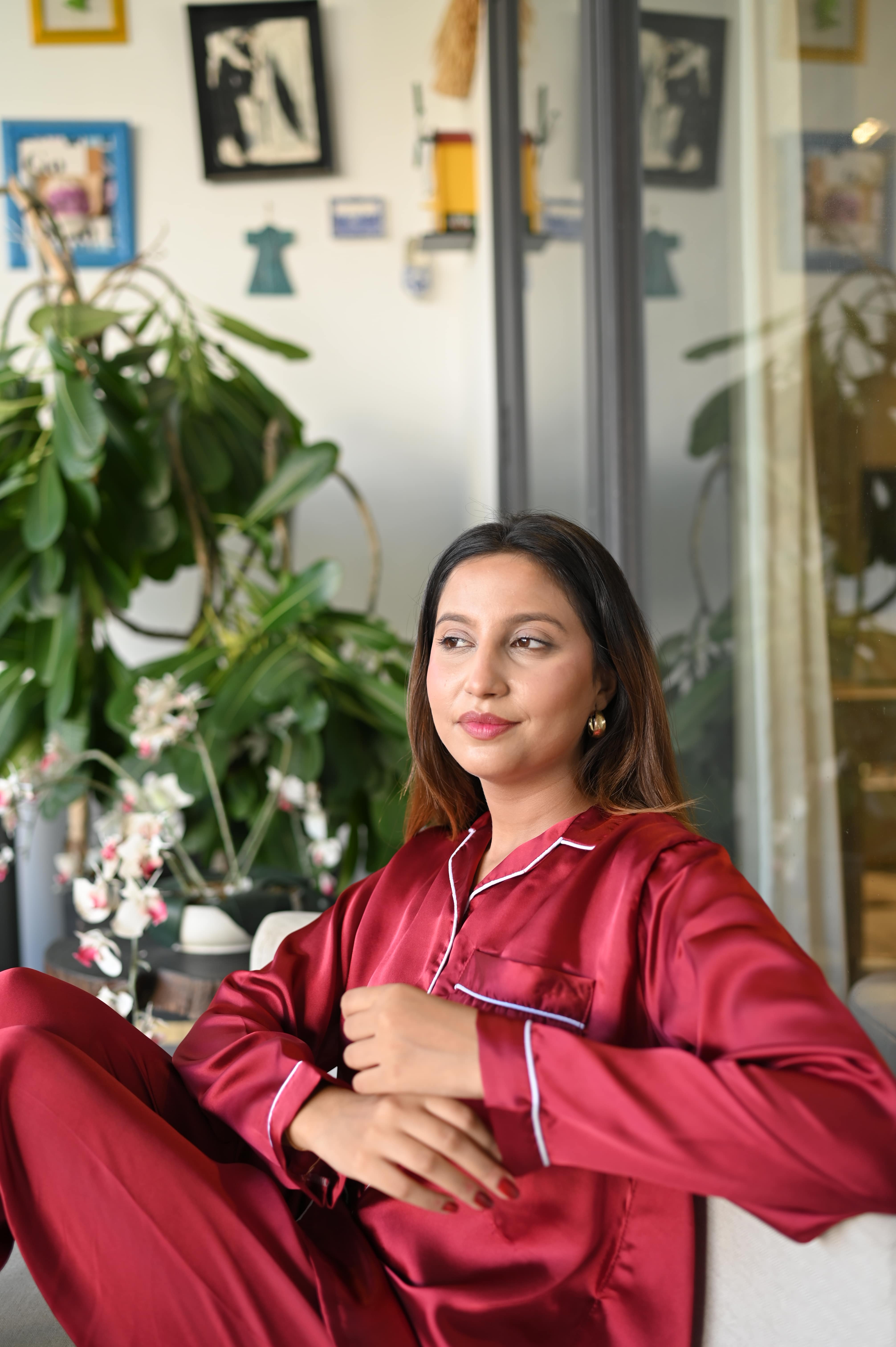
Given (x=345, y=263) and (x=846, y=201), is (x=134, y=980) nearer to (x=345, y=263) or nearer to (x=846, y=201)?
(x=846, y=201)

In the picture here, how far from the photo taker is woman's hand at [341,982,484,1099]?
0.83m

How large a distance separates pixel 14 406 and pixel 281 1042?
6.20 ft

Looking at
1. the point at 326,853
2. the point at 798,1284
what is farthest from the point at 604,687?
the point at 326,853

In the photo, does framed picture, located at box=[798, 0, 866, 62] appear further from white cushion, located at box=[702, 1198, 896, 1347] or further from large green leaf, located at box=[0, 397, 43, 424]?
large green leaf, located at box=[0, 397, 43, 424]

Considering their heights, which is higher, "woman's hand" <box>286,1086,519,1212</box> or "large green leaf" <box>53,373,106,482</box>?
"large green leaf" <box>53,373,106,482</box>

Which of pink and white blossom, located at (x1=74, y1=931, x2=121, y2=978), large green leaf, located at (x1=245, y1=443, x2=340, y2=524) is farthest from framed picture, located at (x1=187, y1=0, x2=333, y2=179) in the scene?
pink and white blossom, located at (x1=74, y1=931, x2=121, y2=978)

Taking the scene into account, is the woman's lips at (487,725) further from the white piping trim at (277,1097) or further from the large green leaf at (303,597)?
the large green leaf at (303,597)

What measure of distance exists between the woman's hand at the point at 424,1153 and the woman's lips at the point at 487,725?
12.0 inches

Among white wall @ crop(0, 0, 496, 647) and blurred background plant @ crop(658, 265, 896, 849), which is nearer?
blurred background plant @ crop(658, 265, 896, 849)

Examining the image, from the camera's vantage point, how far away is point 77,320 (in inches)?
94.7

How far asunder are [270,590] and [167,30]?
1.59 m

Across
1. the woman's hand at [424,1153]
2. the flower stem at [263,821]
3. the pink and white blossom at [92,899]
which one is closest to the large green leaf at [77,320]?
the flower stem at [263,821]

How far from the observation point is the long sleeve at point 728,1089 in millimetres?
717

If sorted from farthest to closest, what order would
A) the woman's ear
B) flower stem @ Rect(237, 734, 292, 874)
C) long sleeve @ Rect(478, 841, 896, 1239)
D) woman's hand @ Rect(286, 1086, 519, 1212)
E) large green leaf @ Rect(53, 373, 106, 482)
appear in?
large green leaf @ Rect(53, 373, 106, 482) < flower stem @ Rect(237, 734, 292, 874) < the woman's ear < woman's hand @ Rect(286, 1086, 519, 1212) < long sleeve @ Rect(478, 841, 896, 1239)
